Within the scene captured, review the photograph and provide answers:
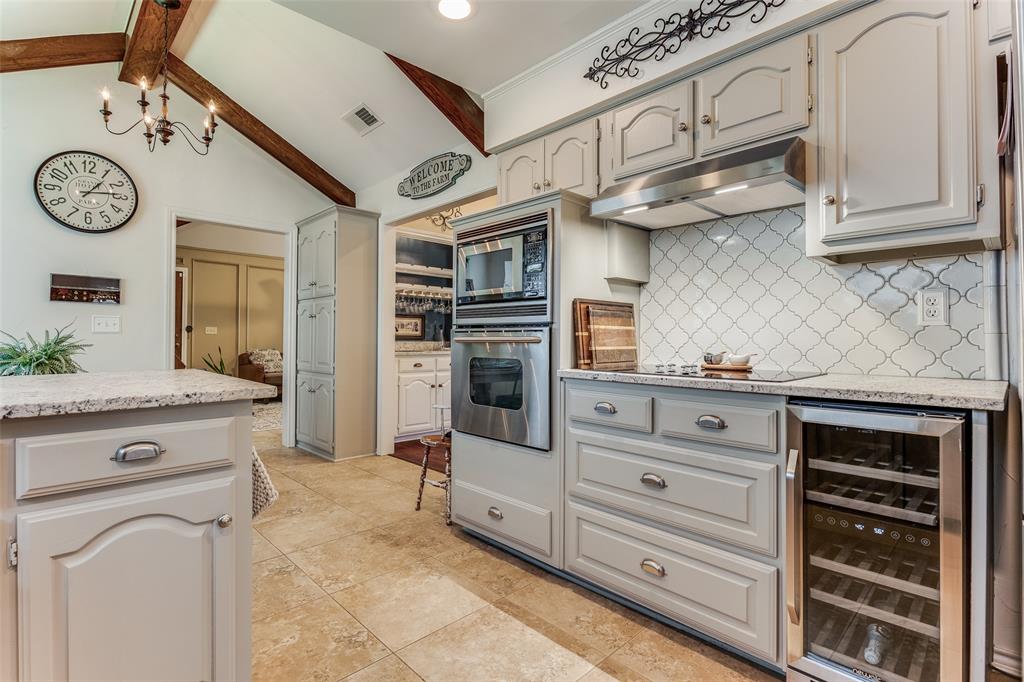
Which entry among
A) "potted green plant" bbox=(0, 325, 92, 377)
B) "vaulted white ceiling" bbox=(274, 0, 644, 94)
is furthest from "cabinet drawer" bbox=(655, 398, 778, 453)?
"potted green plant" bbox=(0, 325, 92, 377)

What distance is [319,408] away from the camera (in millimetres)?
4547

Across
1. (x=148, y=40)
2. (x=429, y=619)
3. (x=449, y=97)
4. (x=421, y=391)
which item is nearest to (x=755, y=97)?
(x=449, y=97)

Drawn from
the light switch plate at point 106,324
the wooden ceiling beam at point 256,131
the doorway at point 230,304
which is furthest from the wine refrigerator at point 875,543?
the doorway at point 230,304

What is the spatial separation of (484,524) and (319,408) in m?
2.57

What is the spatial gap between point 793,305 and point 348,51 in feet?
10.5

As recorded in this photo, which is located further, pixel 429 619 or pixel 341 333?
pixel 341 333

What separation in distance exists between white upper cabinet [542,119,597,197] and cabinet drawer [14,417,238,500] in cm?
186

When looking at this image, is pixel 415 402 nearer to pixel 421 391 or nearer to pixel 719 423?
pixel 421 391

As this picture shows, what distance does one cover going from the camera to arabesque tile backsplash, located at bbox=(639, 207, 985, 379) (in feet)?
5.80

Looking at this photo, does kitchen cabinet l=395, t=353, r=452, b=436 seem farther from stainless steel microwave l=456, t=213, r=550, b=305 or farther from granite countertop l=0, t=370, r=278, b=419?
granite countertop l=0, t=370, r=278, b=419

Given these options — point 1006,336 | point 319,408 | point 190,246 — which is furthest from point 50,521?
point 190,246

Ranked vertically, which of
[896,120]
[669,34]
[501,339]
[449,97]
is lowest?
[501,339]

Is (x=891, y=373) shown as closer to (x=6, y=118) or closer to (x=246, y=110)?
(x=246, y=110)

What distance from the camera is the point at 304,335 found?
479 cm
